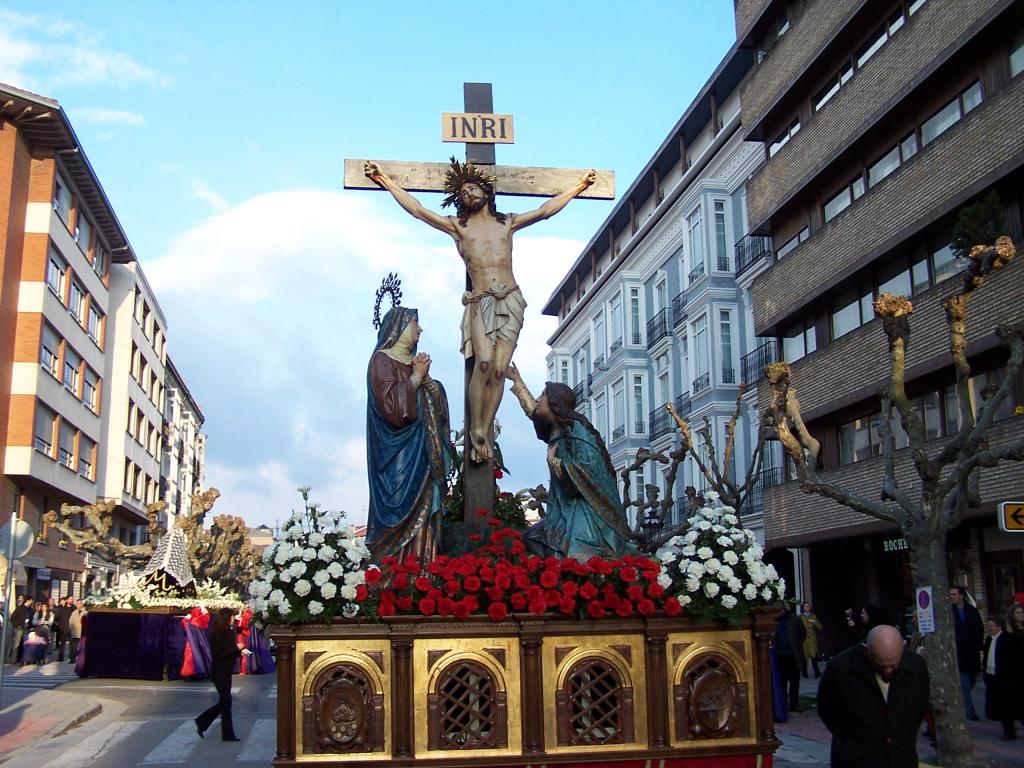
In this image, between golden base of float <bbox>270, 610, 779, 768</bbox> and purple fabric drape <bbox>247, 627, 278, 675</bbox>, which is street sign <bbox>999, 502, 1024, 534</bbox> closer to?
golden base of float <bbox>270, 610, 779, 768</bbox>

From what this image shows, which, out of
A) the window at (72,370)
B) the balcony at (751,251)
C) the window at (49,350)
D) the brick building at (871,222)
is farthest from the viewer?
the window at (72,370)

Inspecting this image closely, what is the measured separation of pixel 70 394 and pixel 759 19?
27167mm

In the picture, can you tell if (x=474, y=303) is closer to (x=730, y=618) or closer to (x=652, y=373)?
(x=730, y=618)

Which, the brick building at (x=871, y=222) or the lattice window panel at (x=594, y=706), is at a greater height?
the brick building at (x=871, y=222)

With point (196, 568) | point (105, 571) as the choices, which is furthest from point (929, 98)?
point (105, 571)

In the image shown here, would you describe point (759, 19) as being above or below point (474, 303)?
above

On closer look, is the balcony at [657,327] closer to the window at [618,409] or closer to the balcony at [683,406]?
the window at [618,409]

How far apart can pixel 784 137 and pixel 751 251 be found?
6.42 meters

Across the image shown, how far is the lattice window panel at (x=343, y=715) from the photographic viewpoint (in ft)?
20.7

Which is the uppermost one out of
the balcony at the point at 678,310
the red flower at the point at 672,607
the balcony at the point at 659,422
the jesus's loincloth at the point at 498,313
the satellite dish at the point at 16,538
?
the balcony at the point at 678,310

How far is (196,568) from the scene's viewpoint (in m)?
40.3

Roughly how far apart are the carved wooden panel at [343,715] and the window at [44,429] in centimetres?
3179

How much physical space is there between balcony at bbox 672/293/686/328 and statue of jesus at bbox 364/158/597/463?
32257 millimetres

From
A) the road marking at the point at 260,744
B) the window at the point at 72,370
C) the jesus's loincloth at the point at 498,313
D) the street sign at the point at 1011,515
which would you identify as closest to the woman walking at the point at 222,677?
the road marking at the point at 260,744
